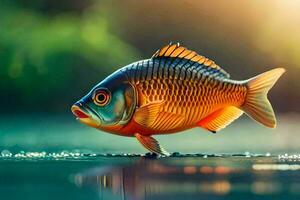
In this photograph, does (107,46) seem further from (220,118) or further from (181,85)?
(220,118)

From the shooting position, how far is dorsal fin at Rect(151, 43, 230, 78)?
7.66 feet

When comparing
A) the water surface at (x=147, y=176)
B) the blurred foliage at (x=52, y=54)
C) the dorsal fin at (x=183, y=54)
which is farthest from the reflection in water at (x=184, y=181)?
the blurred foliage at (x=52, y=54)

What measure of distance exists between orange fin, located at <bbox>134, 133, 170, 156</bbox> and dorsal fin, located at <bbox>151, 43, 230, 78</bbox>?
0.31m

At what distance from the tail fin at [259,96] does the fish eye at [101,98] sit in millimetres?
504

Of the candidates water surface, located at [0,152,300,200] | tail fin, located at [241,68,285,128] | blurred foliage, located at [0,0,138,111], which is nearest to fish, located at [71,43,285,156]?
tail fin, located at [241,68,285,128]

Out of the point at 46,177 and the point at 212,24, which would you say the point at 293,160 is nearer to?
the point at 212,24

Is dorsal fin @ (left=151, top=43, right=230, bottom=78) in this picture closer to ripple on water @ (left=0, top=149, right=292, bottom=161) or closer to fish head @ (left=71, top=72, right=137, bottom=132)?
fish head @ (left=71, top=72, right=137, bottom=132)

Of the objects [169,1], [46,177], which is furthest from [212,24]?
[46,177]

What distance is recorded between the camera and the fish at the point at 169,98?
224 cm

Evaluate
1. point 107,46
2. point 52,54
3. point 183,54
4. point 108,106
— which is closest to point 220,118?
point 183,54

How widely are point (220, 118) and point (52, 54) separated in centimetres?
77

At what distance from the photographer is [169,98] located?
226cm

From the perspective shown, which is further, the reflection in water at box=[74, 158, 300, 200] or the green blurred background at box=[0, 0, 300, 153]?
the green blurred background at box=[0, 0, 300, 153]

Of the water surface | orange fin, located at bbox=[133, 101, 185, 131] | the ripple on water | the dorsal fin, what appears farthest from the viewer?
the ripple on water
